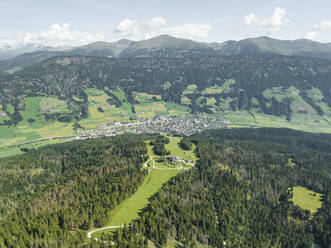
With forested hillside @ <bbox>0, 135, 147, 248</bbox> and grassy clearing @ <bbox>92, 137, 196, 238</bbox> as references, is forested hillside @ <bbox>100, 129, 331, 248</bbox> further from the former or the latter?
forested hillside @ <bbox>0, 135, 147, 248</bbox>

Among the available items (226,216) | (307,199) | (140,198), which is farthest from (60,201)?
(307,199)

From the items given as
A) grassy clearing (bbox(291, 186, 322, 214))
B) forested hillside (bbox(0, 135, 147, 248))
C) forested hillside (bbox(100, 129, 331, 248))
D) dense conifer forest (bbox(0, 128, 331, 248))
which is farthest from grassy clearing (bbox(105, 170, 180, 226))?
grassy clearing (bbox(291, 186, 322, 214))

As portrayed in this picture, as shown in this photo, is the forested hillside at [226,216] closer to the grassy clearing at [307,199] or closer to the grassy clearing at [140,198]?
the grassy clearing at [307,199]

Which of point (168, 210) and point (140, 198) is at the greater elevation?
point (168, 210)

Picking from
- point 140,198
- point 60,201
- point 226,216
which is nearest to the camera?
point 226,216

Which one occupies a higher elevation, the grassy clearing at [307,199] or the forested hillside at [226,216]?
the forested hillside at [226,216]

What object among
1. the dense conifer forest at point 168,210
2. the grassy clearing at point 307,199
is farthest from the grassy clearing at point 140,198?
the grassy clearing at point 307,199

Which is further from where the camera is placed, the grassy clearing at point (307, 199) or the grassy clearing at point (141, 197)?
the grassy clearing at point (307, 199)

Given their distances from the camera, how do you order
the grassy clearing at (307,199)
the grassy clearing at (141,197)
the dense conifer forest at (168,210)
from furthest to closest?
the grassy clearing at (307,199) < the grassy clearing at (141,197) < the dense conifer forest at (168,210)

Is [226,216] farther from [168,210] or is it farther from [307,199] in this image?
[307,199]

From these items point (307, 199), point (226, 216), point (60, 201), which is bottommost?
point (307, 199)
